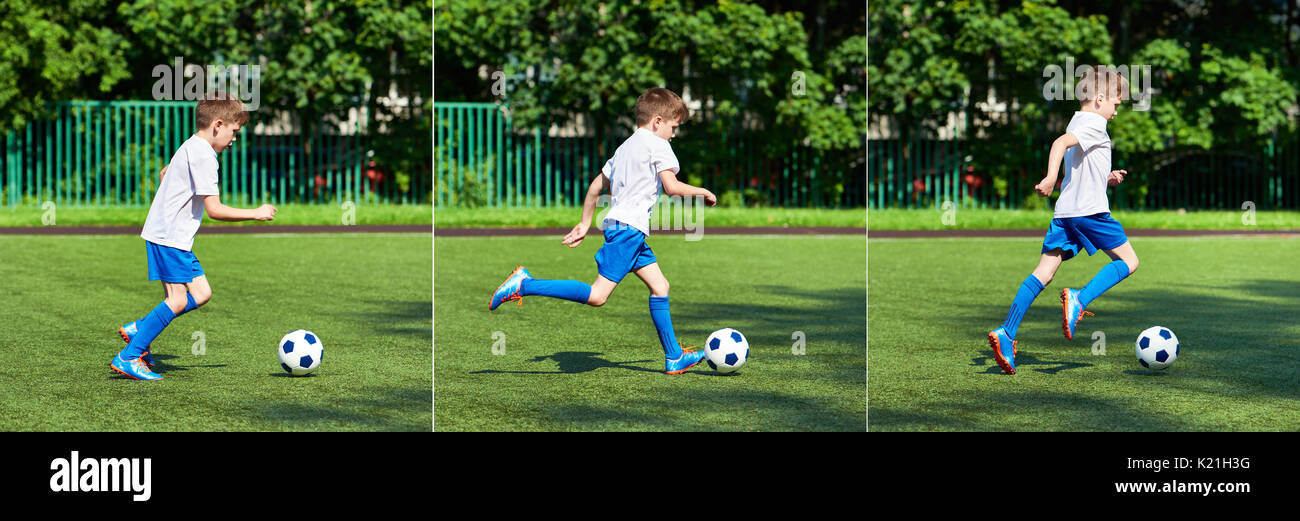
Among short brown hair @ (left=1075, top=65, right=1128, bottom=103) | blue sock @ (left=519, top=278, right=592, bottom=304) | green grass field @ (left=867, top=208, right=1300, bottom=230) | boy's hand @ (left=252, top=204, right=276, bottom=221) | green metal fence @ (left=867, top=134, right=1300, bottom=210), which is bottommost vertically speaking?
blue sock @ (left=519, top=278, right=592, bottom=304)

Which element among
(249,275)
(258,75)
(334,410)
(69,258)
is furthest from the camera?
(258,75)

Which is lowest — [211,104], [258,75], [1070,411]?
[1070,411]

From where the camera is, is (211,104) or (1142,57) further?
(1142,57)

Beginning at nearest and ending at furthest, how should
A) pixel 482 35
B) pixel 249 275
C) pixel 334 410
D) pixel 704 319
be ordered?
pixel 334 410
pixel 704 319
pixel 249 275
pixel 482 35

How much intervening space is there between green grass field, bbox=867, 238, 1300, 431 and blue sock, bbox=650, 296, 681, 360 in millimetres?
1075

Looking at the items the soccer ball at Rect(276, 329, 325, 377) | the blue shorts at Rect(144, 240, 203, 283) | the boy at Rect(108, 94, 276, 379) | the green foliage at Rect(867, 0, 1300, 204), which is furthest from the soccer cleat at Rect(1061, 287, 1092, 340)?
the green foliage at Rect(867, 0, 1300, 204)

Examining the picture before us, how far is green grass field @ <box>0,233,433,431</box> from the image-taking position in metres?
6.48

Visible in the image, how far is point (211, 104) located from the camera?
728 centimetres

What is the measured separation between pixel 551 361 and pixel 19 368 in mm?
2923

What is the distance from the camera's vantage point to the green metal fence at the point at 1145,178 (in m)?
25.1

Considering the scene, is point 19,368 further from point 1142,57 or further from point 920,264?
point 1142,57

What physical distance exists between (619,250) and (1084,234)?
2702 mm

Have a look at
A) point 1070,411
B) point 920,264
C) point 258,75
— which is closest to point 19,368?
point 1070,411

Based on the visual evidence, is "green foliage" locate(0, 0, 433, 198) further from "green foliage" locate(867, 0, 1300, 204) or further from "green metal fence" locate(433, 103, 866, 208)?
"green foliage" locate(867, 0, 1300, 204)
